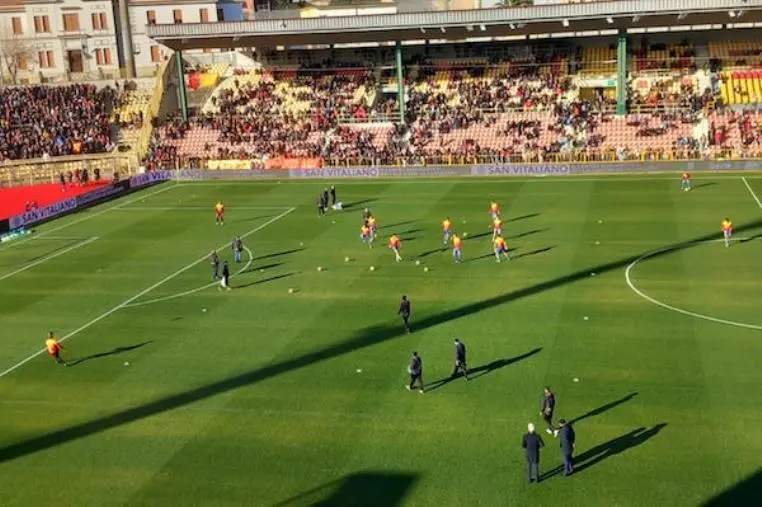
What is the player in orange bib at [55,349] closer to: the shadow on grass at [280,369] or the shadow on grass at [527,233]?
the shadow on grass at [280,369]

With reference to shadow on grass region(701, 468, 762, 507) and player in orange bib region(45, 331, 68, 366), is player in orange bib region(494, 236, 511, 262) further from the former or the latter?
shadow on grass region(701, 468, 762, 507)

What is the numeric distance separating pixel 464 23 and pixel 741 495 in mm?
52901

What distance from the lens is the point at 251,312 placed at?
3105cm

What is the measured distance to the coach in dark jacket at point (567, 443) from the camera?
1830 centimetres

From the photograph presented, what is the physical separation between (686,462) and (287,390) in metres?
10.8

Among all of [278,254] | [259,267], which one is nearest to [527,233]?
[278,254]

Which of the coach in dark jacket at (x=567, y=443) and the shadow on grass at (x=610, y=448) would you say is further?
the shadow on grass at (x=610, y=448)

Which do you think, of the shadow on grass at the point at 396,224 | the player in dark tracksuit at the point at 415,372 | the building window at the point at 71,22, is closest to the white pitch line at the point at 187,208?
the shadow on grass at the point at 396,224

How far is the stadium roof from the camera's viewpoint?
200ft

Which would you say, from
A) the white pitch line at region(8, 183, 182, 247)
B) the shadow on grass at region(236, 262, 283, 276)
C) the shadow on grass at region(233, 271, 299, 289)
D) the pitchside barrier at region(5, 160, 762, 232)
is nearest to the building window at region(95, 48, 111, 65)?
the pitchside barrier at region(5, 160, 762, 232)

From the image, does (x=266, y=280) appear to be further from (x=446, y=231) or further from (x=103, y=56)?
(x=103, y=56)

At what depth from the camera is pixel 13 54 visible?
297ft

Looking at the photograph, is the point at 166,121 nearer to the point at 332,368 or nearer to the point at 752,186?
the point at 752,186

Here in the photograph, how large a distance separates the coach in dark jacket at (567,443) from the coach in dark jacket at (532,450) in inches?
18.3
